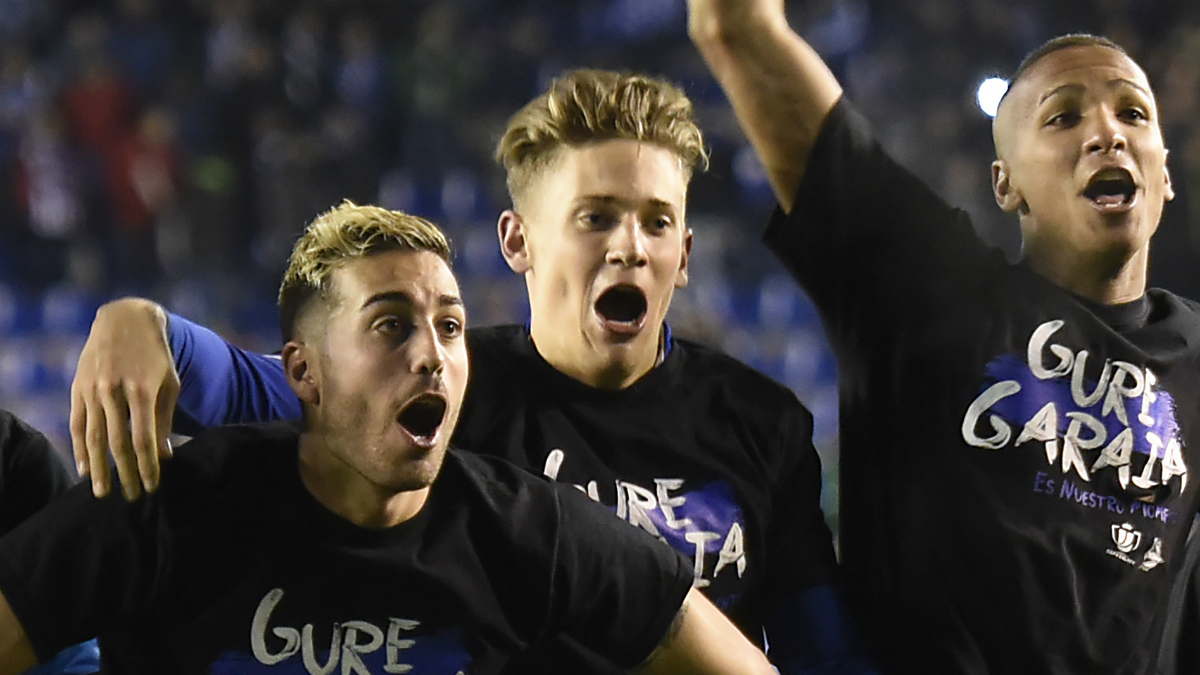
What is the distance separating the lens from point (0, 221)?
19.2ft

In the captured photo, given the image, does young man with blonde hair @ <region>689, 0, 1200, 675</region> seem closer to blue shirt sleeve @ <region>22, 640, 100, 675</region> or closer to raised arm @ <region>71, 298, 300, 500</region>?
raised arm @ <region>71, 298, 300, 500</region>

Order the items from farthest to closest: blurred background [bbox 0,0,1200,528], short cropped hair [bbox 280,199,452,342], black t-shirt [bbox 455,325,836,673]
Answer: blurred background [bbox 0,0,1200,528]
black t-shirt [bbox 455,325,836,673]
short cropped hair [bbox 280,199,452,342]

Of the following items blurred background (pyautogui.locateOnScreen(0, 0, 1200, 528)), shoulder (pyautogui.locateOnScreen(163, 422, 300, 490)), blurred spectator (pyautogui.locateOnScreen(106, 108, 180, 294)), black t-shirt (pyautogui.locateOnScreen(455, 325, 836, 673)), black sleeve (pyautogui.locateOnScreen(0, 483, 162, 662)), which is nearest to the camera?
black sleeve (pyautogui.locateOnScreen(0, 483, 162, 662))

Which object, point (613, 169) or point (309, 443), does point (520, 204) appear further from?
point (309, 443)

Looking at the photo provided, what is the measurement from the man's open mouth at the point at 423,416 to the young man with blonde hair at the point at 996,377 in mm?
533

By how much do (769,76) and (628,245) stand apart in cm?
29

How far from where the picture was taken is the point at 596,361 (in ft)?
6.01

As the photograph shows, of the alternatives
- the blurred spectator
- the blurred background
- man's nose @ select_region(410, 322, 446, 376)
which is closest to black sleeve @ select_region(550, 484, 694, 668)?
man's nose @ select_region(410, 322, 446, 376)

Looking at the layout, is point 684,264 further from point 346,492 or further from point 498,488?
point 346,492

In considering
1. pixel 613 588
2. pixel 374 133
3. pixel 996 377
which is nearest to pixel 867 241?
pixel 996 377

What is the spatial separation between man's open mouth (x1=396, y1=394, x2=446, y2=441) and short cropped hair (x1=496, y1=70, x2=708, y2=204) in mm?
460

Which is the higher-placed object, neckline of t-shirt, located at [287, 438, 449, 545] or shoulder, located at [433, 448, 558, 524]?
shoulder, located at [433, 448, 558, 524]

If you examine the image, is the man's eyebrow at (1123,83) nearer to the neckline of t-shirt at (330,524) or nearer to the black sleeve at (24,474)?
the neckline of t-shirt at (330,524)

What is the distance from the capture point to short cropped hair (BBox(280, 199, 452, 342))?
164 cm
